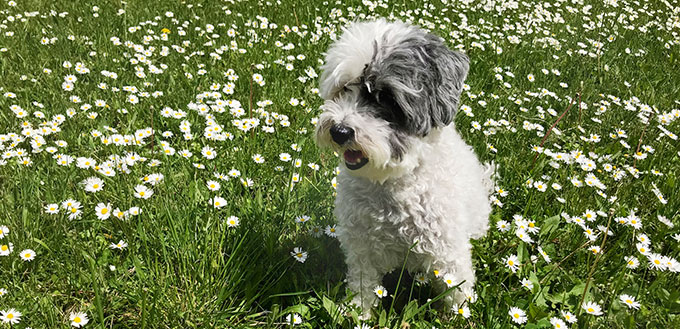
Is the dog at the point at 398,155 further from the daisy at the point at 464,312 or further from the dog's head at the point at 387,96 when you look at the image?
the daisy at the point at 464,312

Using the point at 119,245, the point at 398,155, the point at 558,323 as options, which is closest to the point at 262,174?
the point at 119,245

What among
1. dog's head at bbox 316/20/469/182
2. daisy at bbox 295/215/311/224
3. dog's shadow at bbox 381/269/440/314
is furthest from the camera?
daisy at bbox 295/215/311/224

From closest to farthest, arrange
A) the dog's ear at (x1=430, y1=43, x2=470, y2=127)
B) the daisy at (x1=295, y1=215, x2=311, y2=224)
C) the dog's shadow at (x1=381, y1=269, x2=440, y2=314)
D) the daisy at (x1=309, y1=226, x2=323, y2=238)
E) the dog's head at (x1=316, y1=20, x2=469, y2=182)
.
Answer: the dog's head at (x1=316, y1=20, x2=469, y2=182) < the dog's ear at (x1=430, y1=43, x2=470, y2=127) < the dog's shadow at (x1=381, y1=269, x2=440, y2=314) < the daisy at (x1=295, y1=215, x2=311, y2=224) < the daisy at (x1=309, y1=226, x2=323, y2=238)

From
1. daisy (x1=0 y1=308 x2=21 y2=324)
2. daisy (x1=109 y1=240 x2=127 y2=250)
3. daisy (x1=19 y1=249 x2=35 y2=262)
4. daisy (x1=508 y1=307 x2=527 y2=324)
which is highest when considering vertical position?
daisy (x1=0 y1=308 x2=21 y2=324)

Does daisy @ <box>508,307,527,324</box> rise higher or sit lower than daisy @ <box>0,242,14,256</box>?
lower

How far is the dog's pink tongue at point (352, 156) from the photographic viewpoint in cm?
270

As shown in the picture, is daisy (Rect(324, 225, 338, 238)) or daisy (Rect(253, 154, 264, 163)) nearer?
daisy (Rect(324, 225, 338, 238))

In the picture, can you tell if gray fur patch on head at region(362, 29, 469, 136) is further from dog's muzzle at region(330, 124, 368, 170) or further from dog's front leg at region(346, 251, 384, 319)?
dog's front leg at region(346, 251, 384, 319)

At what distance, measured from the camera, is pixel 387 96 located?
2748mm

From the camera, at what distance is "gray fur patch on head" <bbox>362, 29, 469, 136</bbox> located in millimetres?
2633

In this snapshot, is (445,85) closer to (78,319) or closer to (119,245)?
(119,245)

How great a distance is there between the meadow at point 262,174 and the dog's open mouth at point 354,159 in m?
0.71

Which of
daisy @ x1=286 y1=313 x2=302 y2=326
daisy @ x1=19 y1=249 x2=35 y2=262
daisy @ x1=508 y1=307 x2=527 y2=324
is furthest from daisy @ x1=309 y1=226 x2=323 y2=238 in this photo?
daisy @ x1=19 y1=249 x2=35 y2=262

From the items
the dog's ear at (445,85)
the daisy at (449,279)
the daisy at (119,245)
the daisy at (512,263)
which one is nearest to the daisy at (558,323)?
the daisy at (512,263)
